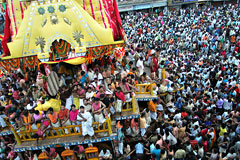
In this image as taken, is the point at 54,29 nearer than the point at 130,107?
No

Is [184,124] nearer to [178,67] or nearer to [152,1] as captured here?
[178,67]

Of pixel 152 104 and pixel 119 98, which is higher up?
pixel 119 98

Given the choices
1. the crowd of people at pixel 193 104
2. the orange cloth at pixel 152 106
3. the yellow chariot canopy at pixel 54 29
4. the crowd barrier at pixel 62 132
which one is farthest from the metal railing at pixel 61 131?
the yellow chariot canopy at pixel 54 29

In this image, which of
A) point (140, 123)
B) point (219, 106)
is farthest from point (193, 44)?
point (140, 123)

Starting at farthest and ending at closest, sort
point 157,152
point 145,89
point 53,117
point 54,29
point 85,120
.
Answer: point 145,89
point 54,29
point 53,117
point 157,152
point 85,120

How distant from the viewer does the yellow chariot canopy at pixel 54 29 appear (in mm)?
9047

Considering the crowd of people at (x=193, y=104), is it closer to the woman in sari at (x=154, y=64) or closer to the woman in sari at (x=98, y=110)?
the woman in sari at (x=154, y=64)

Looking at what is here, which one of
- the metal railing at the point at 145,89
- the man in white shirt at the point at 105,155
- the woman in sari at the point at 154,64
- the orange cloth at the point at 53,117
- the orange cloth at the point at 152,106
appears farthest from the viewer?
the woman in sari at the point at 154,64

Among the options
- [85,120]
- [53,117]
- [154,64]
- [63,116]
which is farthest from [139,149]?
[154,64]

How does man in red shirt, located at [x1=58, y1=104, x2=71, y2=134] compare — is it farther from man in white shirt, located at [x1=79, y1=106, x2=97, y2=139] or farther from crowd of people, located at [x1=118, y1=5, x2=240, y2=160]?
crowd of people, located at [x1=118, y1=5, x2=240, y2=160]

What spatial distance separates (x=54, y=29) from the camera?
9031 millimetres

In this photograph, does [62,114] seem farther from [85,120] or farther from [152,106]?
[152,106]

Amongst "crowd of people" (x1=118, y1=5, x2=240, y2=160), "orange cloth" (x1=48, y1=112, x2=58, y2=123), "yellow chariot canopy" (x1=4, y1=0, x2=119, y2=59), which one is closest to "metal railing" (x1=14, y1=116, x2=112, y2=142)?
"orange cloth" (x1=48, y1=112, x2=58, y2=123)

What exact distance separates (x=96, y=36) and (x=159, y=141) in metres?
5.65
